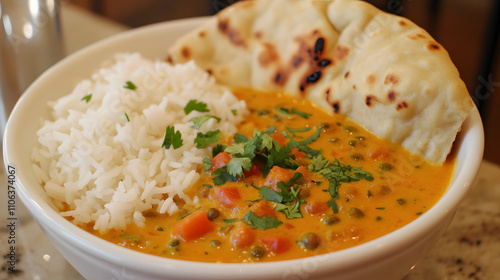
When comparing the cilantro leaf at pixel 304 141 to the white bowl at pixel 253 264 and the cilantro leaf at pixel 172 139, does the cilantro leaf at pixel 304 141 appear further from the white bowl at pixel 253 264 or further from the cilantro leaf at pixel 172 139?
the white bowl at pixel 253 264

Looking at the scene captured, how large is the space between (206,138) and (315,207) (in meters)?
0.65

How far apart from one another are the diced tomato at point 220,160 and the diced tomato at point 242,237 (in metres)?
0.42

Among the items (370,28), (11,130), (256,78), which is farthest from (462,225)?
(11,130)

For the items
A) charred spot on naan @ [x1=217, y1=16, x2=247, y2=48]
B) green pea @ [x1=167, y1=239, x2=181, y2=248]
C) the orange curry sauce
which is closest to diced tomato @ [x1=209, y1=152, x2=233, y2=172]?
the orange curry sauce

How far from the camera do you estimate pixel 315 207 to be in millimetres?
1978

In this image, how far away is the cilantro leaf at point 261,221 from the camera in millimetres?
1907

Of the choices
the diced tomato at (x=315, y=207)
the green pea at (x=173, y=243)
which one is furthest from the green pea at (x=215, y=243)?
the diced tomato at (x=315, y=207)

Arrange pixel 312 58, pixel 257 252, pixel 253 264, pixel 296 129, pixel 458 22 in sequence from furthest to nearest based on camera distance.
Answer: pixel 458 22, pixel 312 58, pixel 296 129, pixel 257 252, pixel 253 264

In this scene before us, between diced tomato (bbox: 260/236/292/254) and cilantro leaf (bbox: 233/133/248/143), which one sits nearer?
diced tomato (bbox: 260/236/292/254)

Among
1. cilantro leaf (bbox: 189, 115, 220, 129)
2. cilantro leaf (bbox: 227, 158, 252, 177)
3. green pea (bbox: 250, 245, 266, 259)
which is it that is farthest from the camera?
cilantro leaf (bbox: 189, 115, 220, 129)

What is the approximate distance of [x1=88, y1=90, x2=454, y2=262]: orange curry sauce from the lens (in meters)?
1.84

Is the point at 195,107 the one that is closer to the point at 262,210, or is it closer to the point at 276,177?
the point at 276,177

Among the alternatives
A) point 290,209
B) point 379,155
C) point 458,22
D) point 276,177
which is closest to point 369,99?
point 379,155

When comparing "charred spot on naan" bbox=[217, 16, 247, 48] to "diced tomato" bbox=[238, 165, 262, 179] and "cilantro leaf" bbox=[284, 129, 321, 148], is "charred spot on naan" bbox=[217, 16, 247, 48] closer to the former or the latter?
"cilantro leaf" bbox=[284, 129, 321, 148]
